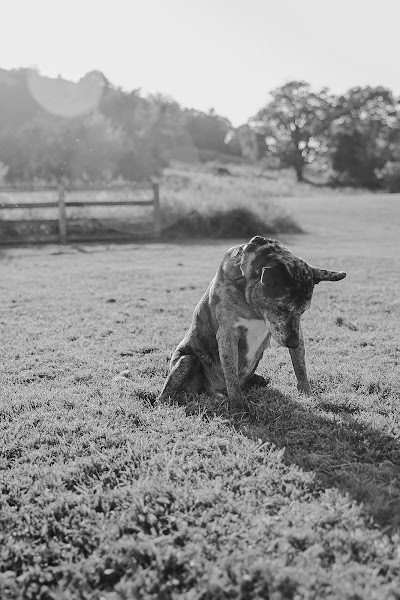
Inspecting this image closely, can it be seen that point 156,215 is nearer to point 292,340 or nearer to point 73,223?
point 73,223

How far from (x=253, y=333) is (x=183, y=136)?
54529mm

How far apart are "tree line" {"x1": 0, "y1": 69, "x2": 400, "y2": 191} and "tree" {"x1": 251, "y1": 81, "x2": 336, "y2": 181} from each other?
11cm

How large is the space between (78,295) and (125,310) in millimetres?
1377

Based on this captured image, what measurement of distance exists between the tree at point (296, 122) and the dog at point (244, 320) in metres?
57.1

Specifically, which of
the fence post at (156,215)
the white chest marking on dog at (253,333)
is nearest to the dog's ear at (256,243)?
the white chest marking on dog at (253,333)

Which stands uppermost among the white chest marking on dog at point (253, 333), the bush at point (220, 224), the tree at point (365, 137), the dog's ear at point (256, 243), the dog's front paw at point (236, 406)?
the tree at point (365, 137)

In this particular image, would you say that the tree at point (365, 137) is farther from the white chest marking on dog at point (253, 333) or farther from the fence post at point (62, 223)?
the white chest marking on dog at point (253, 333)

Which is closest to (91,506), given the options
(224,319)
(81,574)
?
(81,574)

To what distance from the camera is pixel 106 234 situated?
57.1ft

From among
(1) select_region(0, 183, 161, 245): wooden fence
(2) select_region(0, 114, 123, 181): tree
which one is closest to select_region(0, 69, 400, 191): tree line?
(2) select_region(0, 114, 123, 181): tree

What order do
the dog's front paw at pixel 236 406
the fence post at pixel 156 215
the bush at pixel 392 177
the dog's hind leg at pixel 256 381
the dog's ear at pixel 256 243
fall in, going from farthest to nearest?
the bush at pixel 392 177
the fence post at pixel 156 215
the dog's hind leg at pixel 256 381
the dog's front paw at pixel 236 406
the dog's ear at pixel 256 243

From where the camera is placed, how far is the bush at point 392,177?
155 ft

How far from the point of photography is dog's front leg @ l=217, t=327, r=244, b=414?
3.95m

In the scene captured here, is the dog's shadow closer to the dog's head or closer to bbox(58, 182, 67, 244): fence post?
the dog's head
